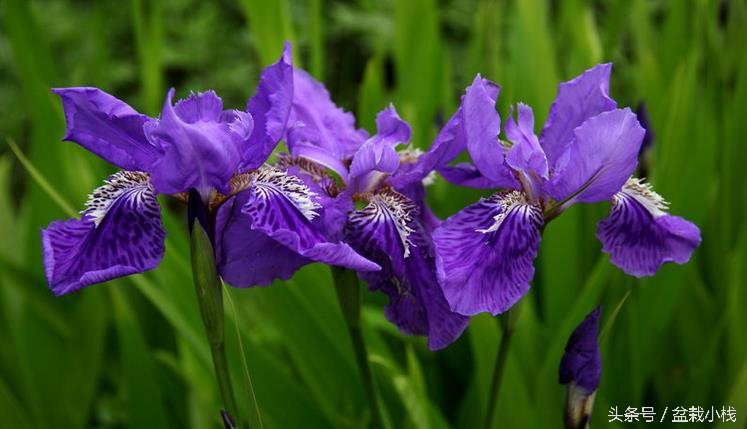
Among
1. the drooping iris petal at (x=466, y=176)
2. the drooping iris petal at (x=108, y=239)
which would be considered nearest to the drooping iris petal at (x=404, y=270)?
the drooping iris petal at (x=466, y=176)

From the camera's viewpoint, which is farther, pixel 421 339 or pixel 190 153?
pixel 421 339

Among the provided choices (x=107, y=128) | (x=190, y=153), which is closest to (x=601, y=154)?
(x=190, y=153)

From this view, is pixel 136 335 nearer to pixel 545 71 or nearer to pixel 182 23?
pixel 545 71

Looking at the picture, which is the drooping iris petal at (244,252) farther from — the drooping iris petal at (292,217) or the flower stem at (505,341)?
the flower stem at (505,341)

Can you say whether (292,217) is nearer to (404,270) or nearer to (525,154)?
(404,270)

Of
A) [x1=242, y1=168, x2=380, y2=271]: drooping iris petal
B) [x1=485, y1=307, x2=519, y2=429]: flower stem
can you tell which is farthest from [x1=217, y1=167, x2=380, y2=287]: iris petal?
[x1=485, y1=307, x2=519, y2=429]: flower stem

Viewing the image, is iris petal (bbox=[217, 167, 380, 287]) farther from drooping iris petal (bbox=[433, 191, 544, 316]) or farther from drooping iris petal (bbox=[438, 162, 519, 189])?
drooping iris petal (bbox=[438, 162, 519, 189])

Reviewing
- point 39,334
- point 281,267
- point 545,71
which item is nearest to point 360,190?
point 281,267
